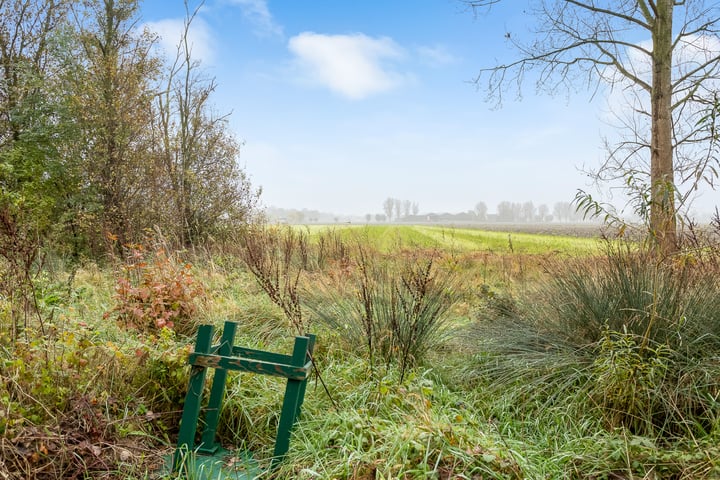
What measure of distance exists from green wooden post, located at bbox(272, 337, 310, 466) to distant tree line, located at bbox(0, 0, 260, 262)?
694 centimetres

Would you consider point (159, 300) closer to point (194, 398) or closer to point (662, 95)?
point (194, 398)

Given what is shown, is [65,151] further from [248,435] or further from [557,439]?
[557,439]

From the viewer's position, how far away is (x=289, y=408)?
7.14 feet

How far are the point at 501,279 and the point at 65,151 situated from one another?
348 inches

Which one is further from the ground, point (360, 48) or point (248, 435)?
point (360, 48)

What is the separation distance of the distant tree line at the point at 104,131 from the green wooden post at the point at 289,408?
694cm

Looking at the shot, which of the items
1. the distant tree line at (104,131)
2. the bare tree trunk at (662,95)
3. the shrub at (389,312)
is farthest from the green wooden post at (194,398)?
the distant tree line at (104,131)

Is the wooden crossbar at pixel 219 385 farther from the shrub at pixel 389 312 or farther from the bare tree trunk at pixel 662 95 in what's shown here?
the bare tree trunk at pixel 662 95

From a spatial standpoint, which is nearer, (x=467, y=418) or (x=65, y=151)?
(x=467, y=418)

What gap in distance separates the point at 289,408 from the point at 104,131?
8644 mm

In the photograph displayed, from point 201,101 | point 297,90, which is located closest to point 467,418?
point 297,90

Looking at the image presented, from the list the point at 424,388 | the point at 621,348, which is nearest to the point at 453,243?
the point at 621,348

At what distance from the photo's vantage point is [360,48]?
8.22 m

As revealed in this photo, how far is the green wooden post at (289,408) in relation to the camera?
216 centimetres
